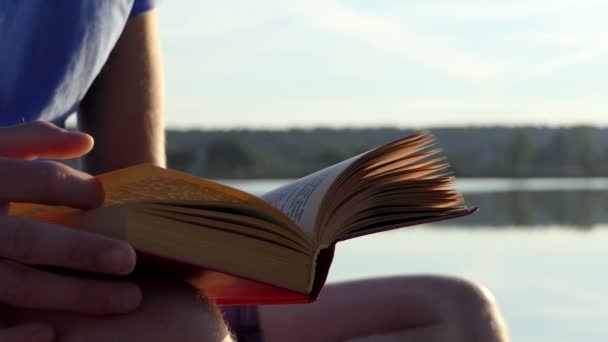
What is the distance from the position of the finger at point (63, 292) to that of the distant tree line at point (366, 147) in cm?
1082

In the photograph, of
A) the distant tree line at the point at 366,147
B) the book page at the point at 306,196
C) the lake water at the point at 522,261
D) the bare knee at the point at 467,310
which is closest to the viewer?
the book page at the point at 306,196

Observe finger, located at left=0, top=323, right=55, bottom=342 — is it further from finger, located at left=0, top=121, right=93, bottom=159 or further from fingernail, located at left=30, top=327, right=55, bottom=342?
finger, located at left=0, top=121, right=93, bottom=159

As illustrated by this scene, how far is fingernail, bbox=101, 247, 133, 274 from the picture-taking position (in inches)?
24.6

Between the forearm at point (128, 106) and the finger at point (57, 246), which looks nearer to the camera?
the finger at point (57, 246)

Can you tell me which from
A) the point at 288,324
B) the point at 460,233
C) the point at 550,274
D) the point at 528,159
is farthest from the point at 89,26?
the point at 528,159

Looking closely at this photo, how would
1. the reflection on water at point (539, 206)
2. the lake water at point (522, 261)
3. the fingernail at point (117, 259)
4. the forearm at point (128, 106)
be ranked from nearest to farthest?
the fingernail at point (117, 259) < the forearm at point (128, 106) < the lake water at point (522, 261) < the reflection on water at point (539, 206)

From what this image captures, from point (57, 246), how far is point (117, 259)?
0.04 m

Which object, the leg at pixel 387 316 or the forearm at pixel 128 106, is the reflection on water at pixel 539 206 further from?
the leg at pixel 387 316

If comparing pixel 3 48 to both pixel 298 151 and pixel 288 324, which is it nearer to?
pixel 288 324

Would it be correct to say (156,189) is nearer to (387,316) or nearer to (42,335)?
(42,335)

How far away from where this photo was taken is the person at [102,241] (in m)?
0.65

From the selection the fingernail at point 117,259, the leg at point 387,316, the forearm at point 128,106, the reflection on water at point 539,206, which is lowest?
the reflection on water at point 539,206

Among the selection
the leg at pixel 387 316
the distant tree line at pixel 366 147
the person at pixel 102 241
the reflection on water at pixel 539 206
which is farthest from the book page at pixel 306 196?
the distant tree line at pixel 366 147

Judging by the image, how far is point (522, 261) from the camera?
3.79 m
